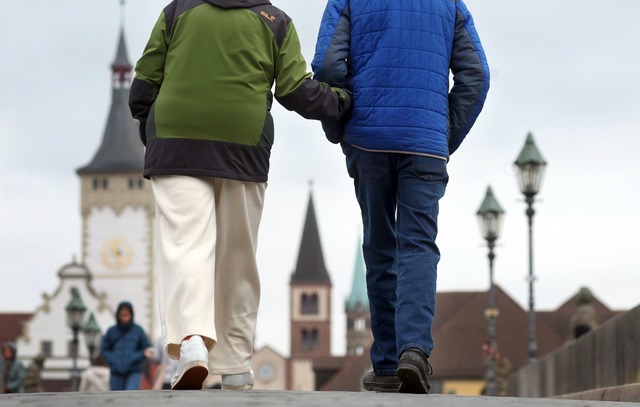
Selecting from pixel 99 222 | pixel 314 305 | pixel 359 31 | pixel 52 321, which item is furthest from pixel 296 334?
pixel 359 31

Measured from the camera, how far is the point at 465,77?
900 centimetres

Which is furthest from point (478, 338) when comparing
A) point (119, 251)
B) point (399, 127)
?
point (399, 127)

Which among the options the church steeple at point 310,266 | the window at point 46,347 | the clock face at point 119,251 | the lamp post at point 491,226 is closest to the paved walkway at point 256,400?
the lamp post at point 491,226

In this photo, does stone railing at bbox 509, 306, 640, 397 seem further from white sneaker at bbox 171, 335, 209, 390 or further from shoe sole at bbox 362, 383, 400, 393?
white sneaker at bbox 171, 335, 209, 390

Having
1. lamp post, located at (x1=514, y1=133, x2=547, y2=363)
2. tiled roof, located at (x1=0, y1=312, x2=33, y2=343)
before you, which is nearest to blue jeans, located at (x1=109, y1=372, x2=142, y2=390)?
lamp post, located at (x1=514, y1=133, x2=547, y2=363)

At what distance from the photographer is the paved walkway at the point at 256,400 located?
6.62 metres

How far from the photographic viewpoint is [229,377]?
8.40 m

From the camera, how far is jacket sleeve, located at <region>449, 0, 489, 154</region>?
9000 mm

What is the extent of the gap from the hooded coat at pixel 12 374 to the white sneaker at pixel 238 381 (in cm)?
1104

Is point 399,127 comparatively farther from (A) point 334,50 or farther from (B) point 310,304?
(B) point 310,304

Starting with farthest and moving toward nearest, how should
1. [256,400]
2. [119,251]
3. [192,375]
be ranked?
[119,251], [192,375], [256,400]

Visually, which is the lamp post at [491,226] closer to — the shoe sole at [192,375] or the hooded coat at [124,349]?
the hooded coat at [124,349]

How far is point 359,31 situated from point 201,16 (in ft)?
2.69

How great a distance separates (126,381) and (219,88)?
7.23 meters
